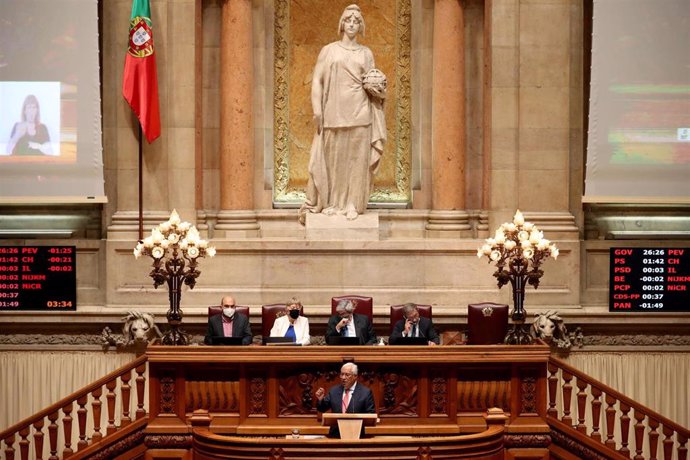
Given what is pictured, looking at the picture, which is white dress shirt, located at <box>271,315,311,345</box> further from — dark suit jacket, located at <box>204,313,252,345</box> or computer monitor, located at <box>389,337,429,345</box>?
computer monitor, located at <box>389,337,429,345</box>

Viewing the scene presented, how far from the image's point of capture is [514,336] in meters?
14.4

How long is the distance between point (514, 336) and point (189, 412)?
3.31 metres

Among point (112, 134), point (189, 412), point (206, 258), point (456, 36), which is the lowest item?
point (189, 412)

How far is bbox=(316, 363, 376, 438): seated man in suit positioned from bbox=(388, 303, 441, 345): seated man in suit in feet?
5.64

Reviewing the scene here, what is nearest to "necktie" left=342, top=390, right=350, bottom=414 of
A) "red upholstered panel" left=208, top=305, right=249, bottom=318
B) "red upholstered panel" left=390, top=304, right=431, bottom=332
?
"red upholstered panel" left=208, top=305, right=249, bottom=318

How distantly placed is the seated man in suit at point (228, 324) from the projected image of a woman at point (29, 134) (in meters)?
3.32

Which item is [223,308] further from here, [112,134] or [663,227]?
[663,227]

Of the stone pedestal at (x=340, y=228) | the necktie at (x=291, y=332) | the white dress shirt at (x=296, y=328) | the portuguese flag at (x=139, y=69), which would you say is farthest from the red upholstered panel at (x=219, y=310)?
the portuguese flag at (x=139, y=69)

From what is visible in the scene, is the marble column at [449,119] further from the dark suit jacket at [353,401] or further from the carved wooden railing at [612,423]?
the dark suit jacket at [353,401]

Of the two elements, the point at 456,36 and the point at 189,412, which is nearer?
the point at 189,412

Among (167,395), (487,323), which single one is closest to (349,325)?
(487,323)

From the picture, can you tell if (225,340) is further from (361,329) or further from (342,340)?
(361,329)

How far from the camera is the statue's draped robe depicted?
16375 mm

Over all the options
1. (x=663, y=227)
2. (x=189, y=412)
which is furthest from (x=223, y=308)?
(x=663, y=227)
